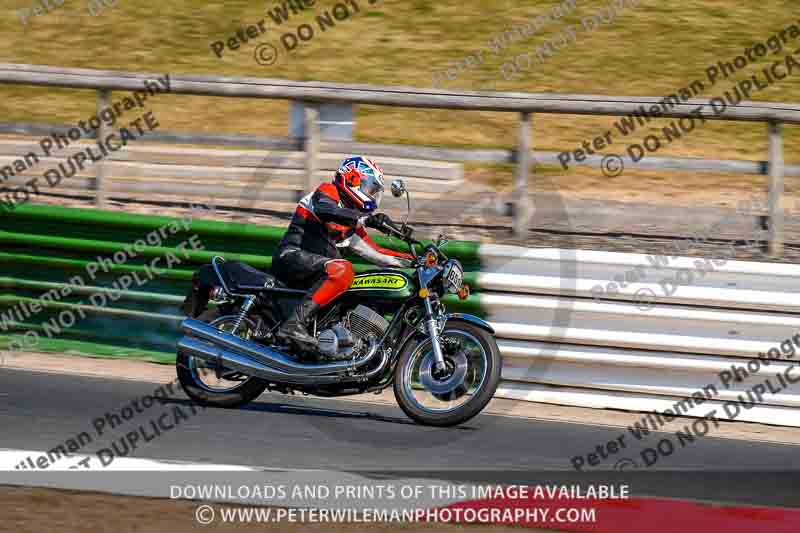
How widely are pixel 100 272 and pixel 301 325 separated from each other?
2.79m

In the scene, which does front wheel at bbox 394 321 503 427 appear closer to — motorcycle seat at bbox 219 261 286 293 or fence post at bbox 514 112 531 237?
motorcycle seat at bbox 219 261 286 293

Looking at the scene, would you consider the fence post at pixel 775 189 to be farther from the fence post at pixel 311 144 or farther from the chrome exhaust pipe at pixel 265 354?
the fence post at pixel 311 144

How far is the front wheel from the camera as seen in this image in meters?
7.16

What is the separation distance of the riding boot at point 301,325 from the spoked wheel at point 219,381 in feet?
1.35

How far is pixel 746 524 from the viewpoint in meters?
5.43

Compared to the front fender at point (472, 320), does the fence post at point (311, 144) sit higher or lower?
higher

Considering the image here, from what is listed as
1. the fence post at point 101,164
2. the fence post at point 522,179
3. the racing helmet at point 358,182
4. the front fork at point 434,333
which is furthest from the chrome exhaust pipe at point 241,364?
the fence post at point 101,164

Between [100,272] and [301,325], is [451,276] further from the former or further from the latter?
[100,272]

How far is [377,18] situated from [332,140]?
8.68 metres

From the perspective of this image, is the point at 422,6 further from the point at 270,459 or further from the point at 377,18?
the point at 270,459

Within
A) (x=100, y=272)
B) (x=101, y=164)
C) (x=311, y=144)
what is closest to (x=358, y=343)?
(x=311, y=144)

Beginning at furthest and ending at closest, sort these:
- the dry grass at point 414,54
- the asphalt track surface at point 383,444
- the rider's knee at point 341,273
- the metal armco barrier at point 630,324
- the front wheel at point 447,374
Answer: the dry grass at point 414,54
the metal armco barrier at point 630,324
the rider's knee at point 341,273
the front wheel at point 447,374
the asphalt track surface at point 383,444

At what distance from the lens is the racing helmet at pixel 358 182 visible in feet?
24.9

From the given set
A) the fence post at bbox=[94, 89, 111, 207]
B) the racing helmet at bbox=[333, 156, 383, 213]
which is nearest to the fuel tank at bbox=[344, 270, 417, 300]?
the racing helmet at bbox=[333, 156, 383, 213]
